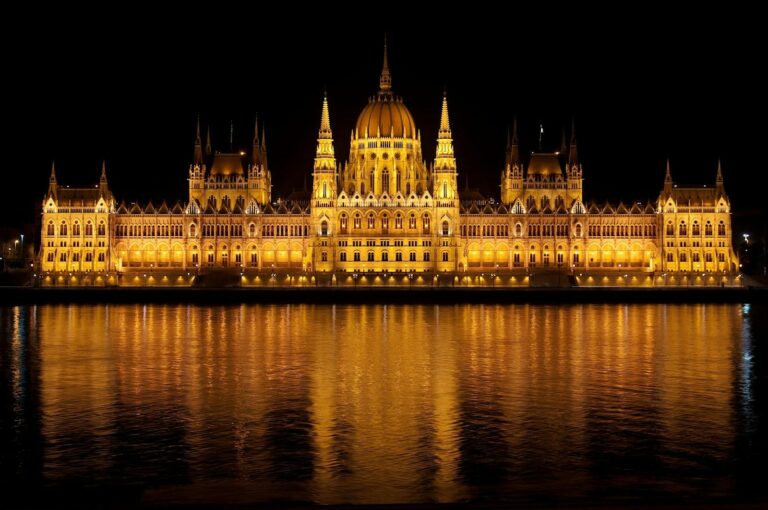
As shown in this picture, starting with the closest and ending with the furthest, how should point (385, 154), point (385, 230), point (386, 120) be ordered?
point (385, 230) < point (385, 154) < point (386, 120)

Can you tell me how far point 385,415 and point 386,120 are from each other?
88.5 m

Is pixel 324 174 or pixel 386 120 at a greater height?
pixel 386 120

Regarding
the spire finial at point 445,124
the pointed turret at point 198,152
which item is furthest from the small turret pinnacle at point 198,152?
the spire finial at point 445,124

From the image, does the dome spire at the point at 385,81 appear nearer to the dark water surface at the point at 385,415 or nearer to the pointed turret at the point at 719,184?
the pointed turret at the point at 719,184

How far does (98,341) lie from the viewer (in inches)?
1918

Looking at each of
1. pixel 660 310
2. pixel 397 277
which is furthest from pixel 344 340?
pixel 397 277

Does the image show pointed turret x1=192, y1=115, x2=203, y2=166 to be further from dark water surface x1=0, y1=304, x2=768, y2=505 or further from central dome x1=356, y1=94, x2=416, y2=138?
dark water surface x1=0, y1=304, x2=768, y2=505

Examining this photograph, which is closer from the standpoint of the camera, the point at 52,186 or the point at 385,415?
the point at 385,415

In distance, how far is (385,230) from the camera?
107062 millimetres

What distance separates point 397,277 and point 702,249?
113 feet

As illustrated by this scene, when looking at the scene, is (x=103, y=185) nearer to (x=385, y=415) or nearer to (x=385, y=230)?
(x=385, y=230)

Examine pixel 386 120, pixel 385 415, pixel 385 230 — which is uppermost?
pixel 386 120

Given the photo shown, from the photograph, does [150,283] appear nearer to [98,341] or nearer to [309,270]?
[309,270]

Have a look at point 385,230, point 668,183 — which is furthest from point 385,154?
point 668,183
